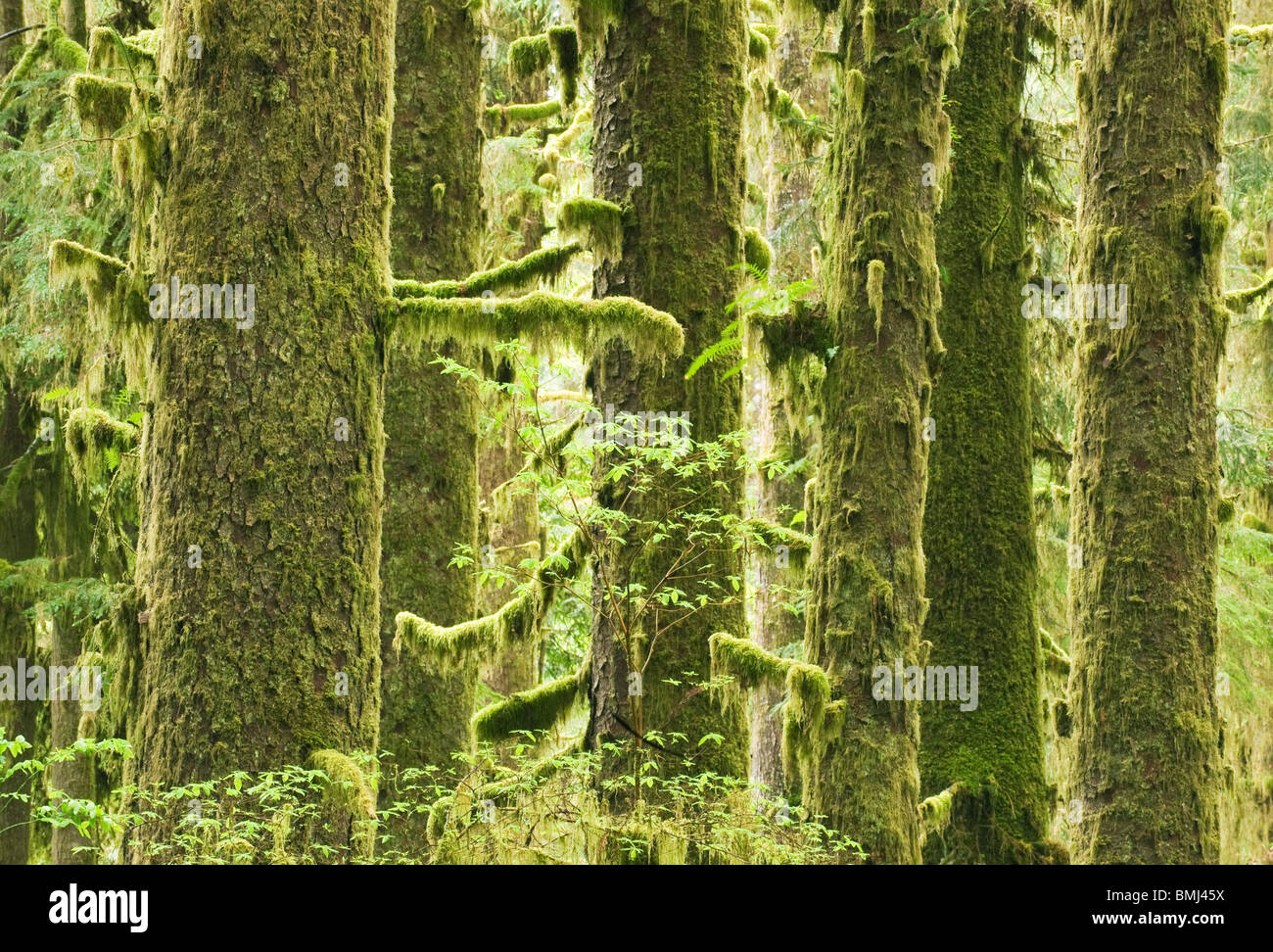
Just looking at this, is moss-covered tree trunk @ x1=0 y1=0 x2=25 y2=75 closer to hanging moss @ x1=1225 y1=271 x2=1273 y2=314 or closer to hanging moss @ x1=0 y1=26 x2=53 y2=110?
hanging moss @ x1=0 y1=26 x2=53 y2=110

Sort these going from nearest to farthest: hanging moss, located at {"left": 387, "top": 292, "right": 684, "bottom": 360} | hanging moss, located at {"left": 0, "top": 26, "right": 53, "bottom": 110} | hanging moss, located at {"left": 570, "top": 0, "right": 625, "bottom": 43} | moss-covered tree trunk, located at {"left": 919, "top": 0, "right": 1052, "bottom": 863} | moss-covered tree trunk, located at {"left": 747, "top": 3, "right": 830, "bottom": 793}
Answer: hanging moss, located at {"left": 387, "top": 292, "right": 684, "bottom": 360} → hanging moss, located at {"left": 570, "top": 0, "right": 625, "bottom": 43} → moss-covered tree trunk, located at {"left": 919, "top": 0, "right": 1052, "bottom": 863} → hanging moss, located at {"left": 0, "top": 26, "right": 53, "bottom": 110} → moss-covered tree trunk, located at {"left": 747, "top": 3, "right": 830, "bottom": 793}

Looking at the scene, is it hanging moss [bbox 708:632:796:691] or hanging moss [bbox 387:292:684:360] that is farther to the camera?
hanging moss [bbox 708:632:796:691]

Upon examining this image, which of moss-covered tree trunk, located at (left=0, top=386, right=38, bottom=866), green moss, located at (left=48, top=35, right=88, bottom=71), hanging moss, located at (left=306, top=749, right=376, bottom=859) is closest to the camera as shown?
hanging moss, located at (left=306, top=749, right=376, bottom=859)

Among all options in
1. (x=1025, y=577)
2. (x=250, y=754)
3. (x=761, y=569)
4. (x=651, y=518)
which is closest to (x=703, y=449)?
(x=651, y=518)

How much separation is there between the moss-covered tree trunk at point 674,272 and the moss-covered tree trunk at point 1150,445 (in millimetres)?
2711

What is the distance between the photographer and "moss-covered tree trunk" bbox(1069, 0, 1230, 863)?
8703 millimetres

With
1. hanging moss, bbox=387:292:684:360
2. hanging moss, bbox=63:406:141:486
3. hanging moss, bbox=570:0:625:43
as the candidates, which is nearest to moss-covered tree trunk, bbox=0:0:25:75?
hanging moss, bbox=63:406:141:486

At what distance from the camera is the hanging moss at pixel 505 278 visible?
7.05 meters

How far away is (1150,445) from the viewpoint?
8992 millimetres

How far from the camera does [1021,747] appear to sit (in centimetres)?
1007

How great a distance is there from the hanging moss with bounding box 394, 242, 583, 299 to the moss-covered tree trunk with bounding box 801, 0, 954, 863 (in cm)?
199

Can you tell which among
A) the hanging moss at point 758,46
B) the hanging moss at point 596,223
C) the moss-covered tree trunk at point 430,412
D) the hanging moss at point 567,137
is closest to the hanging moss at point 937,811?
the moss-covered tree trunk at point 430,412

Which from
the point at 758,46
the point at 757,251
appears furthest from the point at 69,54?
the point at 757,251

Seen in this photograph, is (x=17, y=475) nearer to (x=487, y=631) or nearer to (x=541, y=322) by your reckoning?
(x=487, y=631)
